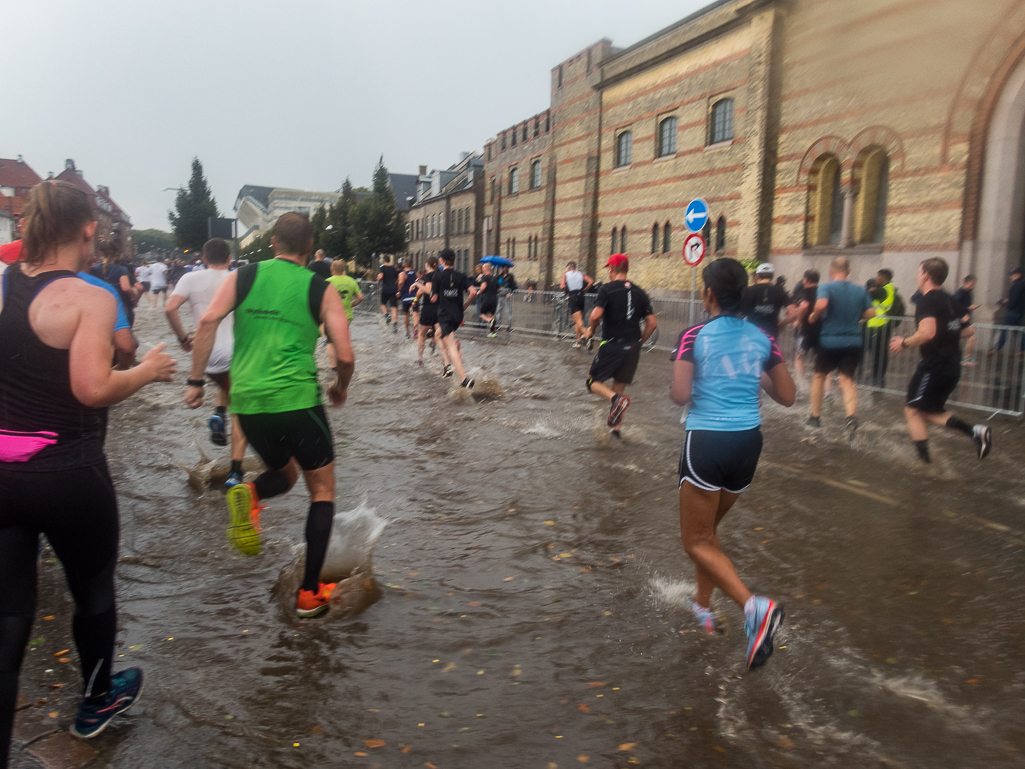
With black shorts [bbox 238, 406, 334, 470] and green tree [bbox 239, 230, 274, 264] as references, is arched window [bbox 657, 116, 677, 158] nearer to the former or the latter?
black shorts [bbox 238, 406, 334, 470]

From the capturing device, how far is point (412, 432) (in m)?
8.91

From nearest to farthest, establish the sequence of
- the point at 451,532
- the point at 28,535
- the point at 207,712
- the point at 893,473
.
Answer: the point at 28,535 < the point at 207,712 < the point at 451,532 < the point at 893,473

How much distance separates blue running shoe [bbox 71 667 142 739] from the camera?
294 cm

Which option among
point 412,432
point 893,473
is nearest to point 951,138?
point 893,473

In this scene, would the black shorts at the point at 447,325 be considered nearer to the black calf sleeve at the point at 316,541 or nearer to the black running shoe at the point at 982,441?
the black running shoe at the point at 982,441

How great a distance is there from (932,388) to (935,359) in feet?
0.88

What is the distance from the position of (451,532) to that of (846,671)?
2.75 meters

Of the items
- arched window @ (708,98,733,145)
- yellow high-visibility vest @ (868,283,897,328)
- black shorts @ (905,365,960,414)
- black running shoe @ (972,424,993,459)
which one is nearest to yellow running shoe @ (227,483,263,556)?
black shorts @ (905,365,960,414)

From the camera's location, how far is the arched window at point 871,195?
63.5 feet

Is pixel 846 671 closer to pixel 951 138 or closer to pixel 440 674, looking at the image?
pixel 440 674

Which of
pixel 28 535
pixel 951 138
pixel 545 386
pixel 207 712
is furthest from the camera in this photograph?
pixel 951 138

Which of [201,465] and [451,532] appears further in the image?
[201,465]

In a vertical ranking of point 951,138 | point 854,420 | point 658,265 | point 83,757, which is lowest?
point 83,757

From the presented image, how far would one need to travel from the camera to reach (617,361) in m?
8.32
